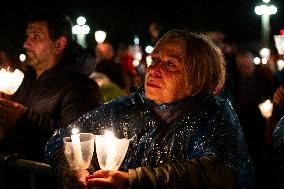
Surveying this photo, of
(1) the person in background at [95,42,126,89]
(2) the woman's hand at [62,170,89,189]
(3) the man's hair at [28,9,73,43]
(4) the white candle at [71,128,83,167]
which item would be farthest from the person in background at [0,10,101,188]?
(1) the person in background at [95,42,126,89]

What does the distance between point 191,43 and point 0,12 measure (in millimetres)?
32358

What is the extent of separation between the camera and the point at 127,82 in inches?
346

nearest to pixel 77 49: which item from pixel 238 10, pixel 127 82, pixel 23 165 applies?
pixel 23 165

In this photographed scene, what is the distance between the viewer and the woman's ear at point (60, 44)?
14.8 ft

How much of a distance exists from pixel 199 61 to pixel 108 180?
969 millimetres

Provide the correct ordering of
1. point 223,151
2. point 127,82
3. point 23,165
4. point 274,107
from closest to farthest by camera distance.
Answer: point 223,151 < point 23,165 < point 274,107 < point 127,82

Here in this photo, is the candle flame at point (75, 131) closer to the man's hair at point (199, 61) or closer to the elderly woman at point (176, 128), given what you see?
the elderly woman at point (176, 128)

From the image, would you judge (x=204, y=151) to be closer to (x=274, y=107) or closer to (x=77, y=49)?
(x=77, y=49)

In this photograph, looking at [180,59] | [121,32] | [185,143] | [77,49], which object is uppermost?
[121,32]

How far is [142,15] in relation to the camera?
119 ft

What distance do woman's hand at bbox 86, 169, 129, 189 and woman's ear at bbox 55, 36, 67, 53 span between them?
7.45 feet

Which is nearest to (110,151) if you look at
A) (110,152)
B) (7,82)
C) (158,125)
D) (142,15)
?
(110,152)

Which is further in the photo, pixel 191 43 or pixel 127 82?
pixel 127 82

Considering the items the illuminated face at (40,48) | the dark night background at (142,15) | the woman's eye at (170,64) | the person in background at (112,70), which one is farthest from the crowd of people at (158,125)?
the dark night background at (142,15)
